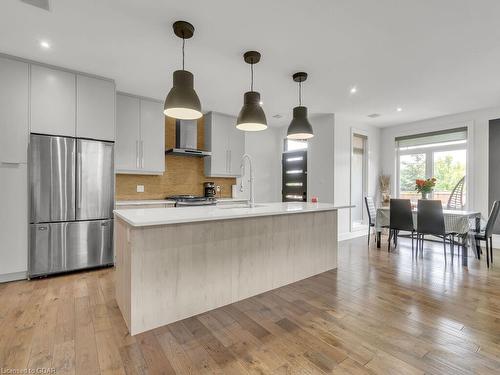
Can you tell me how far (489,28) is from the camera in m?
2.40

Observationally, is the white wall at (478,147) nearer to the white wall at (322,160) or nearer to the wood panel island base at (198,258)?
the white wall at (322,160)

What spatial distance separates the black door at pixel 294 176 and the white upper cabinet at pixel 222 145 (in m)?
1.48

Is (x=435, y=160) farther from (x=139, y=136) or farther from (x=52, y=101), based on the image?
(x=52, y=101)

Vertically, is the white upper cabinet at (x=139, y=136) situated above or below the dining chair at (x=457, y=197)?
above

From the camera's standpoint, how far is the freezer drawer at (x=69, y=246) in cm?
310

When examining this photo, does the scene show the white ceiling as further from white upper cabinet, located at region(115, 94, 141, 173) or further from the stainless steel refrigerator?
the stainless steel refrigerator

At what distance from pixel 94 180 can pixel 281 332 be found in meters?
2.98

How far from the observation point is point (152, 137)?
14.3 feet

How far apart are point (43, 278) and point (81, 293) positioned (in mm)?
856

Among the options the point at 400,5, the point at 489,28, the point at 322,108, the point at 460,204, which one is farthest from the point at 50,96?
the point at 460,204

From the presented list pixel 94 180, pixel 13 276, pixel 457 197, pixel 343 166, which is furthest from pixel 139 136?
pixel 457 197

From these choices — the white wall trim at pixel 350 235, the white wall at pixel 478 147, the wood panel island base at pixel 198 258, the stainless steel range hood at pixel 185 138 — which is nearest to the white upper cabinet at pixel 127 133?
the stainless steel range hood at pixel 185 138

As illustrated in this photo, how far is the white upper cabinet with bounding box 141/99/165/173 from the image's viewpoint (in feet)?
14.1

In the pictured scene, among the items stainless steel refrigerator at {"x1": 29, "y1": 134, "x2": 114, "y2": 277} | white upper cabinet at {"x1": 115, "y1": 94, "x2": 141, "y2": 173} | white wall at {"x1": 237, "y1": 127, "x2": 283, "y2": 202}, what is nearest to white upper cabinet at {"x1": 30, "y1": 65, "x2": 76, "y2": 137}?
stainless steel refrigerator at {"x1": 29, "y1": 134, "x2": 114, "y2": 277}
